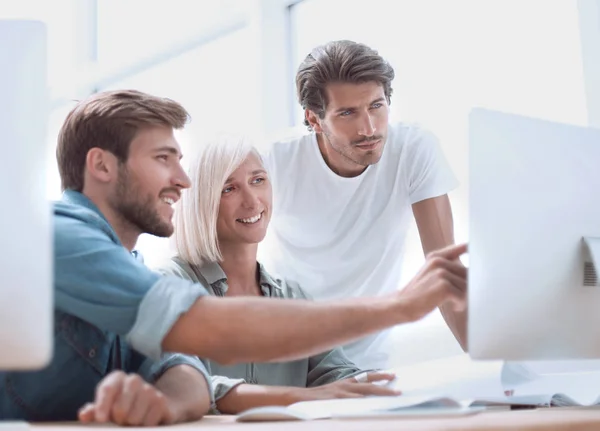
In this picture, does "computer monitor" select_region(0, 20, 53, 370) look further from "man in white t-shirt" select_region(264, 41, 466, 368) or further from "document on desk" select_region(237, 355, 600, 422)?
"man in white t-shirt" select_region(264, 41, 466, 368)

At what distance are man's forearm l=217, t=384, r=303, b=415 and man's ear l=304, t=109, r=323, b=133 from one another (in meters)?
1.10

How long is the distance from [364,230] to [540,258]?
4.15 ft

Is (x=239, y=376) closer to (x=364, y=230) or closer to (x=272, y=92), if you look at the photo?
(x=364, y=230)

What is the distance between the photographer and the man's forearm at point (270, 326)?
1028 millimetres

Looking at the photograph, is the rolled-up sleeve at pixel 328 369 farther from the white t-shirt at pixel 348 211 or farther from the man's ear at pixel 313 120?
the man's ear at pixel 313 120

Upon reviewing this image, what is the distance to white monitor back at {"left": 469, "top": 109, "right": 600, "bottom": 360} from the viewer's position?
97 cm

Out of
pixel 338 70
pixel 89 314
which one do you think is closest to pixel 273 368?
pixel 89 314

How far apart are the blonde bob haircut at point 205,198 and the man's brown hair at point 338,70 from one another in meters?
0.57

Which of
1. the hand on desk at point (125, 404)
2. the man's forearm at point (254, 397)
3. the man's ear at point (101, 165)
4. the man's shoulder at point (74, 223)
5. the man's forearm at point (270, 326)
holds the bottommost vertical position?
the man's forearm at point (254, 397)

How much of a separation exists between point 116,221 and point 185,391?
372mm

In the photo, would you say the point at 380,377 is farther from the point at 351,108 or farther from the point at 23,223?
the point at 351,108

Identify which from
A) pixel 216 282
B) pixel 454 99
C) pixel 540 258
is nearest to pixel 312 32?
pixel 454 99

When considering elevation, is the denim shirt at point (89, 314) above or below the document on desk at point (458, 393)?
above

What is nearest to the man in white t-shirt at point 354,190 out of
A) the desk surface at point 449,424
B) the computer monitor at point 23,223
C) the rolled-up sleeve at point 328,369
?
the rolled-up sleeve at point 328,369
